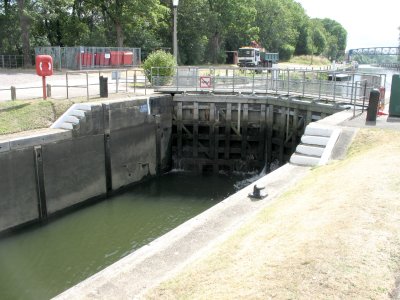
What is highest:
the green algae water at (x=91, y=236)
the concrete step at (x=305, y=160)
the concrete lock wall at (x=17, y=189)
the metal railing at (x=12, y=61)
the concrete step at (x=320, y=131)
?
the metal railing at (x=12, y=61)

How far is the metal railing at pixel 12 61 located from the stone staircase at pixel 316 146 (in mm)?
33983

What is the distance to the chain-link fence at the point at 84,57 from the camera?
122ft

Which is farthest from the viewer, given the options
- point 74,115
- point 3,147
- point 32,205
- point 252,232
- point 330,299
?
point 74,115

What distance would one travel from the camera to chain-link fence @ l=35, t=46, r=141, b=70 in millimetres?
37125

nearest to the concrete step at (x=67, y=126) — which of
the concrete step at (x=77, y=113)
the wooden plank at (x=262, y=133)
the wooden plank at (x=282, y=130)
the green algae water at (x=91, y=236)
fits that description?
the concrete step at (x=77, y=113)

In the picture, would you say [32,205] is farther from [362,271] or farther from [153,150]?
[362,271]

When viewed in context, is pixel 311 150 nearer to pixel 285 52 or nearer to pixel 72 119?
pixel 72 119

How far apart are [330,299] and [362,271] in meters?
0.67

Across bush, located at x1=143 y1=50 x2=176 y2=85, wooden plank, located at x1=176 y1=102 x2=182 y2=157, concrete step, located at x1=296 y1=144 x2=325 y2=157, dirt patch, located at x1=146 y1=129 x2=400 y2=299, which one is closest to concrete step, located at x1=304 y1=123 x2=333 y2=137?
concrete step, located at x1=296 y1=144 x2=325 y2=157

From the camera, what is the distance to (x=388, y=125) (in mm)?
13508

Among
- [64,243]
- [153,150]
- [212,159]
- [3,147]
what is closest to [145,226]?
[64,243]

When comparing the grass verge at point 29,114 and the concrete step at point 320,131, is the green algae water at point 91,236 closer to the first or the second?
the grass verge at point 29,114

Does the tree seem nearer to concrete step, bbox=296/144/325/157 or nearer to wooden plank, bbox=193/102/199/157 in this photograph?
wooden plank, bbox=193/102/199/157

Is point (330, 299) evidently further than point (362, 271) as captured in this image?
No
